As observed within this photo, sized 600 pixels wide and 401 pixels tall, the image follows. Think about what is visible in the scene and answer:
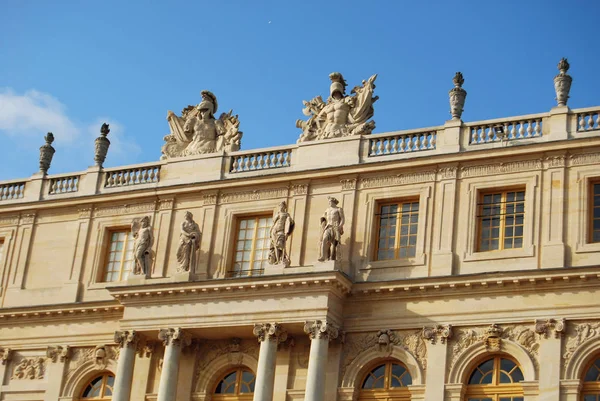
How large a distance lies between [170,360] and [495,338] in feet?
25.6

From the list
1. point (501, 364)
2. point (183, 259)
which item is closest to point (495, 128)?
point (501, 364)

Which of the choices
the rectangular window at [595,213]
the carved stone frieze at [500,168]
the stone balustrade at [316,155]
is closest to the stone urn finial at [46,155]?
the stone balustrade at [316,155]

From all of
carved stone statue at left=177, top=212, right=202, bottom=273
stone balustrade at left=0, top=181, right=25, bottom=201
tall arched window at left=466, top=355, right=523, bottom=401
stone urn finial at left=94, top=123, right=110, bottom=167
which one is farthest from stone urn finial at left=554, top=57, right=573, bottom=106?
stone balustrade at left=0, top=181, right=25, bottom=201

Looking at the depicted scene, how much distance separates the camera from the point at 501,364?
28938 mm

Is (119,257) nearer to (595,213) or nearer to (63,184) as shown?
(63,184)

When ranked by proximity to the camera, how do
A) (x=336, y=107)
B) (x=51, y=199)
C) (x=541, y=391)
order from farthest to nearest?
(x=51, y=199), (x=336, y=107), (x=541, y=391)

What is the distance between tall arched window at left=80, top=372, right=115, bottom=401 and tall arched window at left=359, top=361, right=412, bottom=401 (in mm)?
7000

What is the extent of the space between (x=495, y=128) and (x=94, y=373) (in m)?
12.0

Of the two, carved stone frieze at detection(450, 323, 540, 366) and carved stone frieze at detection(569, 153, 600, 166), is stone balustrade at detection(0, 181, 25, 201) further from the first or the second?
carved stone frieze at detection(569, 153, 600, 166)

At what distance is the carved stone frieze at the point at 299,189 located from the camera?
107ft

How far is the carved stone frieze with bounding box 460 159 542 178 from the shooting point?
30.1m

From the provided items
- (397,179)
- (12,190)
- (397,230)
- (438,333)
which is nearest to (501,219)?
(397,230)

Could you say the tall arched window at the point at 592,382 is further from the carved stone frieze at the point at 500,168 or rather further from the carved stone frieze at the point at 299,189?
→ the carved stone frieze at the point at 299,189

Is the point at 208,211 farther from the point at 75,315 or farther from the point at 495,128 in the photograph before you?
the point at 495,128
